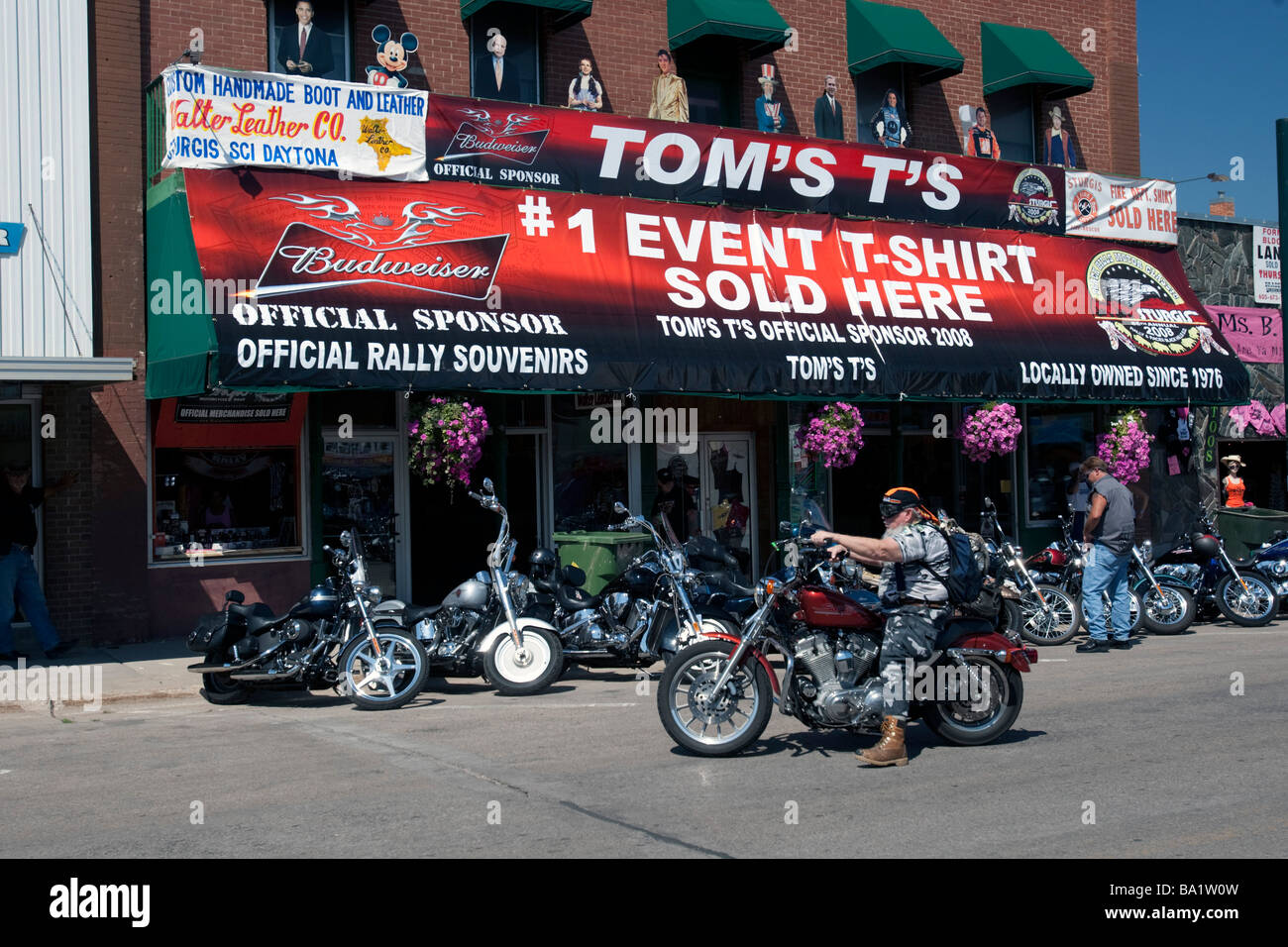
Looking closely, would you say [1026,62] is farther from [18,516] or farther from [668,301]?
[18,516]

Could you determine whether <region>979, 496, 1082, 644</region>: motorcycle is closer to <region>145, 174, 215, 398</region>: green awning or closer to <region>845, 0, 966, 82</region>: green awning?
<region>845, 0, 966, 82</region>: green awning

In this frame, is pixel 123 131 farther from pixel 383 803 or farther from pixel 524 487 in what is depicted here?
pixel 383 803

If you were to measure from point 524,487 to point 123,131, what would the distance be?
622 centimetres

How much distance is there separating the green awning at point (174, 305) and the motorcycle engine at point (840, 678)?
686cm

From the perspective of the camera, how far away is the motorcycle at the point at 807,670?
8156mm

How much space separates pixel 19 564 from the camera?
12.8 meters

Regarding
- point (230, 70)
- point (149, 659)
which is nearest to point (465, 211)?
point (230, 70)

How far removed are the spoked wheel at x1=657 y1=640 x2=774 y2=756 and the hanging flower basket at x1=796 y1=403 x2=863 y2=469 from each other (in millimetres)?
8628

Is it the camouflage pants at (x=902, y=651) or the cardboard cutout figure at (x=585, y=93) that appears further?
the cardboard cutout figure at (x=585, y=93)

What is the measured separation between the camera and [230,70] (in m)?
13.6

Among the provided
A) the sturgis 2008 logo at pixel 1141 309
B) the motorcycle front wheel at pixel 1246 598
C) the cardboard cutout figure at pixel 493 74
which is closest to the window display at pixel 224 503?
the cardboard cutout figure at pixel 493 74

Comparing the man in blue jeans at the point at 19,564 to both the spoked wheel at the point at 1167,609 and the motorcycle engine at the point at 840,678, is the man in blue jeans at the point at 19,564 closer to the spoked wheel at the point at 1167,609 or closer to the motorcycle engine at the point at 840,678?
the motorcycle engine at the point at 840,678

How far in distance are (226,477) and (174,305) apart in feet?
7.22

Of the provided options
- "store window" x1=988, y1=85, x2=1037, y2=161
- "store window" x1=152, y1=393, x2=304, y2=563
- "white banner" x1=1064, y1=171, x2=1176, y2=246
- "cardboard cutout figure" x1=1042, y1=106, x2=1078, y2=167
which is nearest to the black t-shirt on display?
"store window" x1=152, y1=393, x2=304, y2=563
